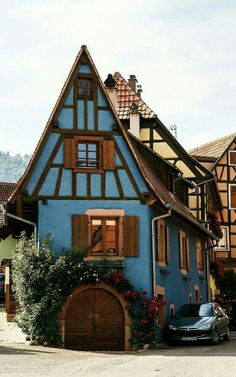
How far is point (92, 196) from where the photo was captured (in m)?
27.8

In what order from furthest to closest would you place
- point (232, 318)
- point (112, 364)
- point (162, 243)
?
point (232, 318)
point (162, 243)
point (112, 364)

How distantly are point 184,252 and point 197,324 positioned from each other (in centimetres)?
665

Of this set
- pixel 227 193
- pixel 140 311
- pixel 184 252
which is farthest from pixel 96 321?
pixel 227 193

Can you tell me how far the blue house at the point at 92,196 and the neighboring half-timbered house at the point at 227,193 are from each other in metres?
24.2

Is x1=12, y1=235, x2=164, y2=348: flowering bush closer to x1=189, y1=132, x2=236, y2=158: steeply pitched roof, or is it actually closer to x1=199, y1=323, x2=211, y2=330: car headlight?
x1=199, y1=323, x2=211, y2=330: car headlight

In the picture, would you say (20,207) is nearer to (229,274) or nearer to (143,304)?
(143,304)

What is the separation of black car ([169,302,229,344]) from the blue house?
4.32 ft

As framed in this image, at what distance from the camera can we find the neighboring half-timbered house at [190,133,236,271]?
52250 millimetres

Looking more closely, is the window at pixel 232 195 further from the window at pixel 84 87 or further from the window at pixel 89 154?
the window at pixel 84 87

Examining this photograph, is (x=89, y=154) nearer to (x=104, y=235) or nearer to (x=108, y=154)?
(x=108, y=154)

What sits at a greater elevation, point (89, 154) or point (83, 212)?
point (89, 154)

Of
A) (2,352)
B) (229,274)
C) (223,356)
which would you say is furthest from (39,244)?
(229,274)

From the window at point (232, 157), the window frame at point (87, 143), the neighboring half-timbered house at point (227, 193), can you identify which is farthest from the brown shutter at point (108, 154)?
the window at point (232, 157)

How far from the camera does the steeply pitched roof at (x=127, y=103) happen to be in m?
36.1
